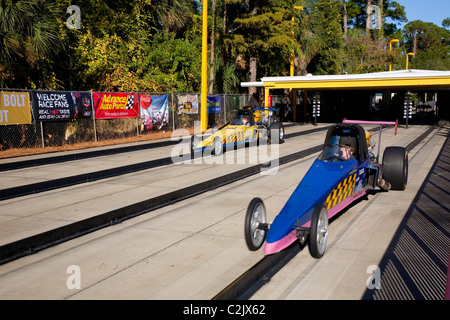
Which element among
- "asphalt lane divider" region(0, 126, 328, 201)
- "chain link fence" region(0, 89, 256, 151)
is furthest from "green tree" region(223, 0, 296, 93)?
"asphalt lane divider" region(0, 126, 328, 201)

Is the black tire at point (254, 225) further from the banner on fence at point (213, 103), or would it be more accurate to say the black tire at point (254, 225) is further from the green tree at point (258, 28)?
the green tree at point (258, 28)

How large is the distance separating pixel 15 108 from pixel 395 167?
1334cm

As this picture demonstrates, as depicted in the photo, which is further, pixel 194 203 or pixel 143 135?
pixel 143 135

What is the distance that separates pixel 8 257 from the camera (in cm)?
615

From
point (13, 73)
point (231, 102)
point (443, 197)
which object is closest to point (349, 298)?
point (443, 197)

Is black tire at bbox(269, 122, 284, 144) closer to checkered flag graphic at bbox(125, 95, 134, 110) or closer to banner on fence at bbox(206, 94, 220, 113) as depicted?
checkered flag graphic at bbox(125, 95, 134, 110)

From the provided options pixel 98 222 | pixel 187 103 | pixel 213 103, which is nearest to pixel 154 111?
pixel 187 103

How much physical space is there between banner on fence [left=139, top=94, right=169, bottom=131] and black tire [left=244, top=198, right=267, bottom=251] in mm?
17698

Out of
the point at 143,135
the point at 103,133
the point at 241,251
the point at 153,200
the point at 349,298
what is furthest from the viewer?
the point at 143,135

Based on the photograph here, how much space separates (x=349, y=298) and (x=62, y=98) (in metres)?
16.2

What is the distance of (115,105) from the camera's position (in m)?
21.0

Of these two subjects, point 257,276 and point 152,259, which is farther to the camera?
point 152,259

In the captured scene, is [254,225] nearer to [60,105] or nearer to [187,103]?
[60,105]
